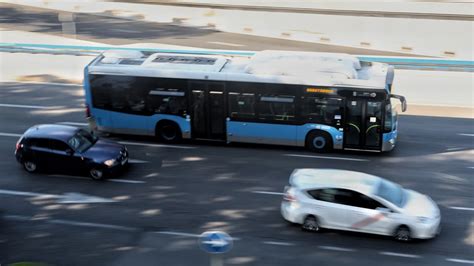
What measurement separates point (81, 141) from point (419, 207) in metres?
9.93

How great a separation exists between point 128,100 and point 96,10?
2605cm

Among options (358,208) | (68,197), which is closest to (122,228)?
(68,197)

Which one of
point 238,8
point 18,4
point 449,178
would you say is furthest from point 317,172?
point 18,4

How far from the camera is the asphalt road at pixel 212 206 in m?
14.9

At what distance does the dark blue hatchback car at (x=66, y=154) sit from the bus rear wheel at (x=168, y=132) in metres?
2.93

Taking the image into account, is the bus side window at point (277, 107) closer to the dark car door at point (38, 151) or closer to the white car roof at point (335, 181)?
the white car roof at point (335, 181)

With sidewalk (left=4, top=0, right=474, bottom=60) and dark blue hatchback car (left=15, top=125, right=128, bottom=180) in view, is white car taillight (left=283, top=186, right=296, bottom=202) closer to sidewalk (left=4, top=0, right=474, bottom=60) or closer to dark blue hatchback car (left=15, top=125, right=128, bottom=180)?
dark blue hatchback car (left=15, top=125, right=128, bottom=180)

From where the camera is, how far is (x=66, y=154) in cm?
1888

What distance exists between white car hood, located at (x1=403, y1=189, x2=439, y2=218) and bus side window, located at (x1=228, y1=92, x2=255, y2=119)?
672 cm

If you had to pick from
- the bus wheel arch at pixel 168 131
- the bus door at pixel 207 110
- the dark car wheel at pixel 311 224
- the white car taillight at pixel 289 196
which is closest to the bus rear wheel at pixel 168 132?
the bus wheel arch at pixel 168 131

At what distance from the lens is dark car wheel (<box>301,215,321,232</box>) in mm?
15594

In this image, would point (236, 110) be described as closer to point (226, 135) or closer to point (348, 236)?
point (226, 135)

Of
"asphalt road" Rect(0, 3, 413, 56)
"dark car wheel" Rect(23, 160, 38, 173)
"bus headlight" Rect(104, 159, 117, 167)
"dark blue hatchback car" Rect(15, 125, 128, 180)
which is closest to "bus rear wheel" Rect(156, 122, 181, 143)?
"dark blue hatchback car" Rect(15, 125, 128, 180)

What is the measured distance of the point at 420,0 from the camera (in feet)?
150
